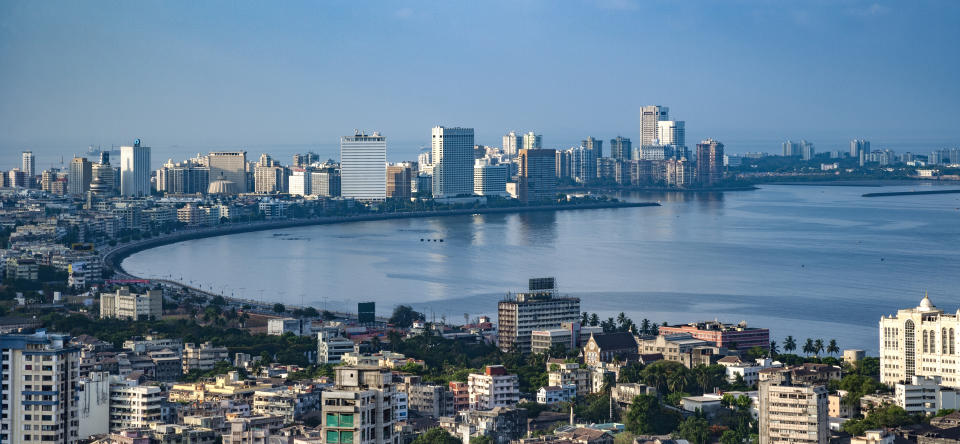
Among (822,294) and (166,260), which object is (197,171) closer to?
(166,260)

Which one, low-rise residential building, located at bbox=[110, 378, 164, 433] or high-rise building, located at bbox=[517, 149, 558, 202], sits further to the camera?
high-rise building, located at bbox=[517, 149, 558, 202]

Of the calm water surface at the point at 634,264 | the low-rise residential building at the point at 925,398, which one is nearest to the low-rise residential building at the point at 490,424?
the low-rise residential building at the point at 925,398

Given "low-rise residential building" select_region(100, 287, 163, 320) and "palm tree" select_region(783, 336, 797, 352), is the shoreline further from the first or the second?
"palm tree" select_region(783, 336, 797, 352)

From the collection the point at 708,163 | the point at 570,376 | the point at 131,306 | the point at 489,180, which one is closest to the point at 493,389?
the point at 570,376

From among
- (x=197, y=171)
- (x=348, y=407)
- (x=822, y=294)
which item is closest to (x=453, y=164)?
(x=197, y=171)

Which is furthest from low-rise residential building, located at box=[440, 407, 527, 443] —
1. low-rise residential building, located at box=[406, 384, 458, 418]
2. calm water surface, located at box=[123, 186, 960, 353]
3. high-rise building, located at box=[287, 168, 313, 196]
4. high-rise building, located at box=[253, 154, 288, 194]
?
high-rise building, located at box=[253, 154, 288, 194]

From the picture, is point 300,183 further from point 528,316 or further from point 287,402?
point 287,402
